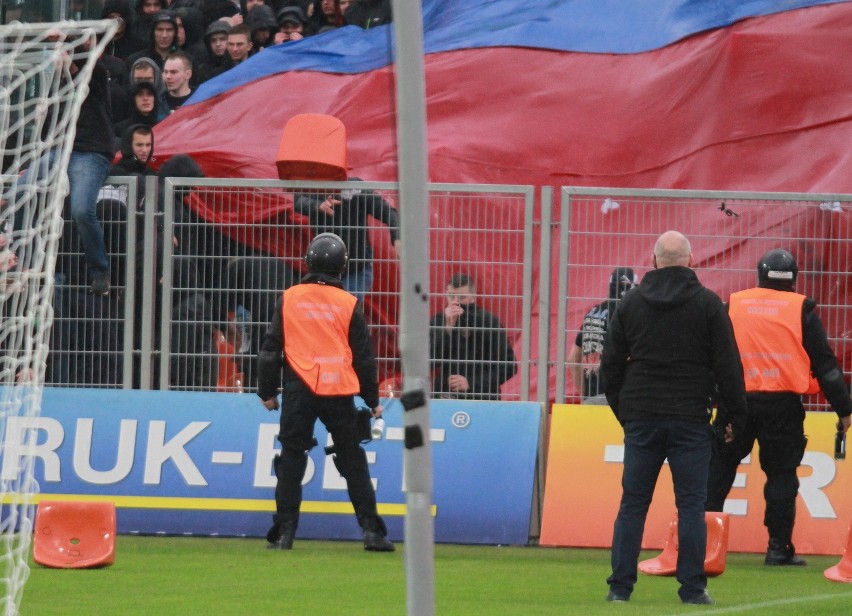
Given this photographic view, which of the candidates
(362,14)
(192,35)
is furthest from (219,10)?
(362,14)

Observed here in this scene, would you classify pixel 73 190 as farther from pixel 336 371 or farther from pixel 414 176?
pixel 414 176

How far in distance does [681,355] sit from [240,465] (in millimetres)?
4408

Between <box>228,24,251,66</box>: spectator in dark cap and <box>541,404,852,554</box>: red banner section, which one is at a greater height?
<box>228,24,251,66</box>: spectator in dark cap

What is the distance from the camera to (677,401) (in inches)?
348

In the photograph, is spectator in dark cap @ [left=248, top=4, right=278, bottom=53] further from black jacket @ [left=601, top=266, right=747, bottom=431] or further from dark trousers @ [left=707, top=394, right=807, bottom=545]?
black jacket @ [left=601, top=266, right=747, bottom=431]

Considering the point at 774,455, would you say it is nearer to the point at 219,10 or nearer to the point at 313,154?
the point at 313,154

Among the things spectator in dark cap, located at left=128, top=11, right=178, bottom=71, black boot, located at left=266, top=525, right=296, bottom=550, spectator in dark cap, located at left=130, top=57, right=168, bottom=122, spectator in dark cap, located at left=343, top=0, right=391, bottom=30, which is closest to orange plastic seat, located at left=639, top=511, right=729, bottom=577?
black boot, located at left=266, top=525, right=296, bottom=550

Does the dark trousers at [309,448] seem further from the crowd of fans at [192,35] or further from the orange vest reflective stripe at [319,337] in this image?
the crowd of fans at [192,35]

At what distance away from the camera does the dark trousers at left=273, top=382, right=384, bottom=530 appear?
11.3 metres

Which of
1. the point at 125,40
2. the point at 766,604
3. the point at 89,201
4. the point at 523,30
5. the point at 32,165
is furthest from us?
the point at 125,40

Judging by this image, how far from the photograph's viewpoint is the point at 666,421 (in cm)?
884

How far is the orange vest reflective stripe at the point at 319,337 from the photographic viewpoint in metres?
11.3

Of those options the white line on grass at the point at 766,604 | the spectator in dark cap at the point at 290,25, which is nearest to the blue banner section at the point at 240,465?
the white line on grass at the point at 766,604

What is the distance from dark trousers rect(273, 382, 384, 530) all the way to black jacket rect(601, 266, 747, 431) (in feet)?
9.18
